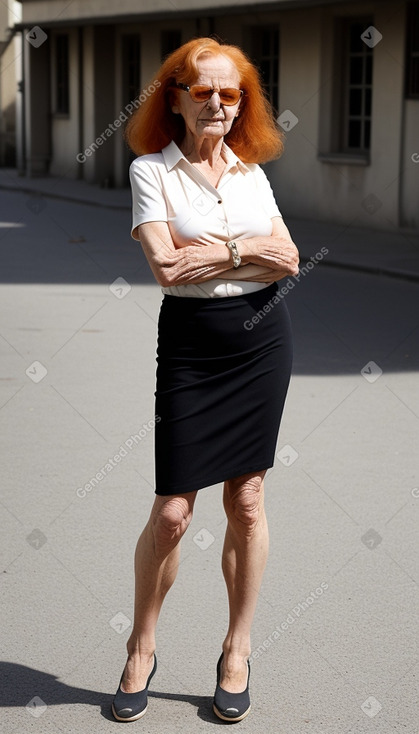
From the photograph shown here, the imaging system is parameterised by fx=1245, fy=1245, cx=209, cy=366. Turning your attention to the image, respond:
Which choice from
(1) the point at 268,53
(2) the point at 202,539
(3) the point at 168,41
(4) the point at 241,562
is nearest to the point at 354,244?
(1) the point at 268,53

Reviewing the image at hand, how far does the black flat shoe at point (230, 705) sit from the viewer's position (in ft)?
12.3

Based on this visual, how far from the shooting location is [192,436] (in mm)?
3699

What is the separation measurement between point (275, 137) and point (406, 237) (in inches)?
572

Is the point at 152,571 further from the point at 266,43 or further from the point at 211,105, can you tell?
the point at 266,43

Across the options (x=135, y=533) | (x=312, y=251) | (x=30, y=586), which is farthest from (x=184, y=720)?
(x=312, y=251)

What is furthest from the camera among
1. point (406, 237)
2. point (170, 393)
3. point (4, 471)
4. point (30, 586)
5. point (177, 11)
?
point (177, 11)

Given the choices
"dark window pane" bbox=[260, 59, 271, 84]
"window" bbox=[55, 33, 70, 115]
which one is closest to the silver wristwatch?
"dark window pane" bbox=[260, 59, 271, 84]

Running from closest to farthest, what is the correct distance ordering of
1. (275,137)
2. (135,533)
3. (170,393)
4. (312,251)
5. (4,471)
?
(170,393)
(275,137)
(135,533)
(4,471)
(312,251)

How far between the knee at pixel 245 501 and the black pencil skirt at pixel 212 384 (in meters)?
0.06

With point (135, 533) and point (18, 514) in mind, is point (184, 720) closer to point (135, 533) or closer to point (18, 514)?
point (135, 533)

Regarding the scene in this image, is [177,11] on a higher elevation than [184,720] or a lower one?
higher

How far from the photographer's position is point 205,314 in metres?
3.68

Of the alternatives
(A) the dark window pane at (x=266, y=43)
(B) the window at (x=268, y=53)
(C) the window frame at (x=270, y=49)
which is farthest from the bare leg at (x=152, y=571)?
(A) the dark window pane at (x=266, y=43)

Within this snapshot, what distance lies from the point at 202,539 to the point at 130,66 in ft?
81.5
